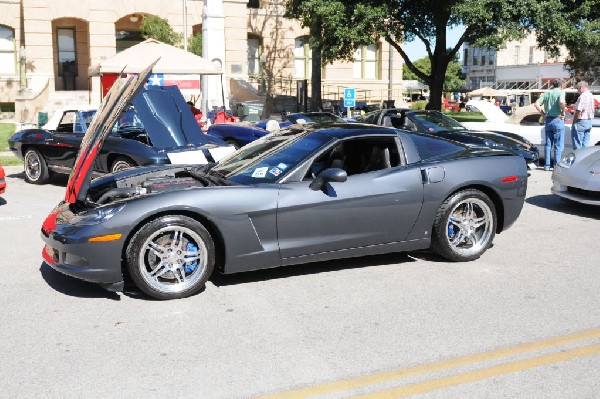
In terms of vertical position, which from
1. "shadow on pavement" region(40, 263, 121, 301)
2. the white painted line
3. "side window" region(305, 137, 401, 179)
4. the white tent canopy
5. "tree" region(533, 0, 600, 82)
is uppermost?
"tree" region(533, 0, 600, 82)

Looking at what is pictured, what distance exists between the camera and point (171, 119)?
1026 centimetres

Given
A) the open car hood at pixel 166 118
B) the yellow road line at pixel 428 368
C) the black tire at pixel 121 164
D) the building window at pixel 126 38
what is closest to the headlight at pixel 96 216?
the yellow road line at pixel 428 368

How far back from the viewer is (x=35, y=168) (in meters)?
11.7

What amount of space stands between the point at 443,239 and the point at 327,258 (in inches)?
46.9

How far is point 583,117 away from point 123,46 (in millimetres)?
26627

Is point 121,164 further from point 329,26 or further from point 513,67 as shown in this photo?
point 513,67

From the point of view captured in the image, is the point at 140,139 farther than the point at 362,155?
Yes

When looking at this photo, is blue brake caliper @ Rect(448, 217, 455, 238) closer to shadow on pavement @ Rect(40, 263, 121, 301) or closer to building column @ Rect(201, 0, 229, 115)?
shadow on pavement @ Rect(40, 263, 121, 301)

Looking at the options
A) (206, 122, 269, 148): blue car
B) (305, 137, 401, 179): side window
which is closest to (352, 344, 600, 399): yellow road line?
(305, 137, 401, 179): side window

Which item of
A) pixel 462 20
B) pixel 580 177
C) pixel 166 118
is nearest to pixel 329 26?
pixel 462 20

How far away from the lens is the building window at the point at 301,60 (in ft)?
120

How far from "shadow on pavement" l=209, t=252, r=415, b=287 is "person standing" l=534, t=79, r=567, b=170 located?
729cm

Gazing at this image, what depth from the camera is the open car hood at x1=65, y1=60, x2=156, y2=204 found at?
543 centimetres

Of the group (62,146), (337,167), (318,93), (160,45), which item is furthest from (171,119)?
(318,93)
